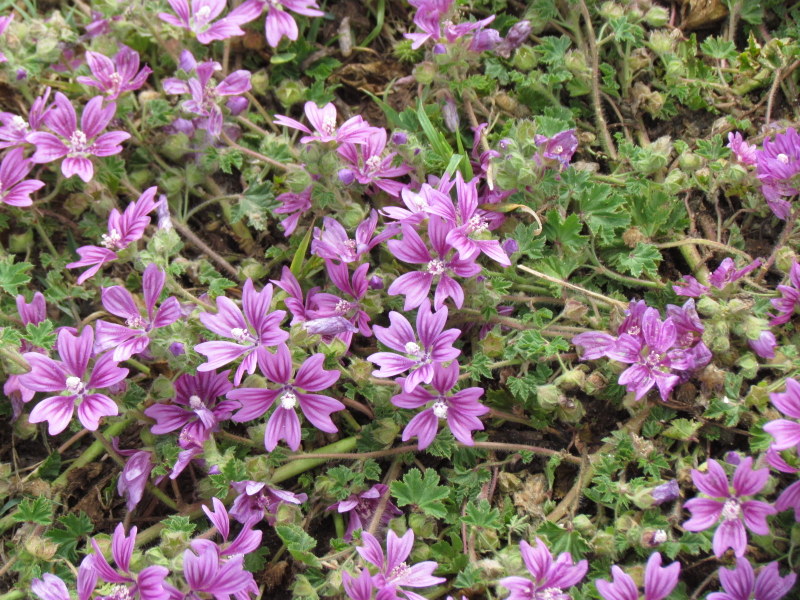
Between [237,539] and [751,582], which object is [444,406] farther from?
[751,582]

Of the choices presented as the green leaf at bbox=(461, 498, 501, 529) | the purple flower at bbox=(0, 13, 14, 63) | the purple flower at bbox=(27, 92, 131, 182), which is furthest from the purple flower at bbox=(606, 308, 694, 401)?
the purple flower at bbox=(0, 13, 14, 63)

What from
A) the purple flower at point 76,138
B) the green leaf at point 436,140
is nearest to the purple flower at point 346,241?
the green leaf at point 436,140

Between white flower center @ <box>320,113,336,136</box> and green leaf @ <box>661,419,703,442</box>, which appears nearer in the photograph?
green leaf @ <box>661,419,703,442</box>

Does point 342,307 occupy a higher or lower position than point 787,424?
lower

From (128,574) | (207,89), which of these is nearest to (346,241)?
(207,89)

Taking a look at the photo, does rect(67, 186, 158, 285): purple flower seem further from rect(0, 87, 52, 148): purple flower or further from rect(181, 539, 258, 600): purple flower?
rect(181, 539, 258, 600): purple flower

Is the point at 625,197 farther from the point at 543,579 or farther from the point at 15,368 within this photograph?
the point at 15,368
